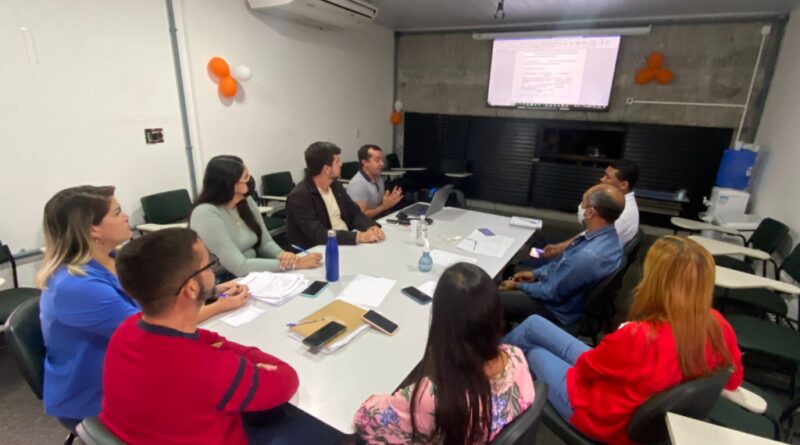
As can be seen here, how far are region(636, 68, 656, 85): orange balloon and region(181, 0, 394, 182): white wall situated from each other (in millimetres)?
3605

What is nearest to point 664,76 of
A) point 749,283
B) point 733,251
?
point 733,251

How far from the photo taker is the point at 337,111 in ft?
17.7

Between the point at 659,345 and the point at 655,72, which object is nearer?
the point at 659,345

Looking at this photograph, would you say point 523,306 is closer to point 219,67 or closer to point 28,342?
point 28,342

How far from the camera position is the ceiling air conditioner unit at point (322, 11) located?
3.82 meters

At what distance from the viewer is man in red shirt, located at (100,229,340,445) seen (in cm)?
92

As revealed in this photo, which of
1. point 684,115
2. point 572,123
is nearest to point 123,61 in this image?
point 572,123

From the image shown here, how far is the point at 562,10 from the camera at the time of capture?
448 cm

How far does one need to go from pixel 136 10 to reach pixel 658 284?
391 cm

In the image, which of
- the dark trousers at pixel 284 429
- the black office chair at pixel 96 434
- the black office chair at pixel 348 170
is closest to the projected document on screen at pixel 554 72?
the black office chair at pixel 348 170

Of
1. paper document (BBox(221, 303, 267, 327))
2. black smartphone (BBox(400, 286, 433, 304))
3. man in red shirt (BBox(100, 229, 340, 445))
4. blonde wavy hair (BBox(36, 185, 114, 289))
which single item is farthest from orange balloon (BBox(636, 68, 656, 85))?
blonde wavy hair (BBox(36, 185, 114, 289))

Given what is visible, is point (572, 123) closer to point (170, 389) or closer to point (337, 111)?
point (337, 111)

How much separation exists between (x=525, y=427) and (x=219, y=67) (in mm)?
3904

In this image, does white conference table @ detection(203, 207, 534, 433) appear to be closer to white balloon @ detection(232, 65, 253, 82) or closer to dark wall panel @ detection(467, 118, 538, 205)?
white balloon @ detection(232, 65, 253, 82)
